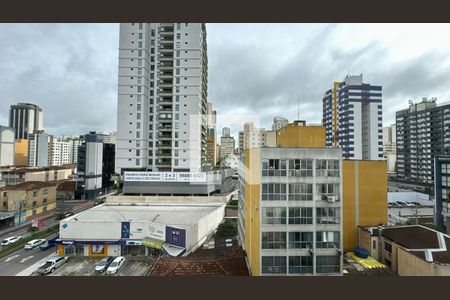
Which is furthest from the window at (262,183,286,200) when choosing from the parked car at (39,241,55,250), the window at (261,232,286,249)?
the parked car at (39,241,55,250)

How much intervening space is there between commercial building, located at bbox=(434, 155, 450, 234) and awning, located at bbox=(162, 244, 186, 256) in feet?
58.1

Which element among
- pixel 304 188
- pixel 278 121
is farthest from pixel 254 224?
pixel 278 121

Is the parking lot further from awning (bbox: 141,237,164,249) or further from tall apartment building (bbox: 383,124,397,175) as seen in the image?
tall apartment building (bbox: 383,124,397,175)

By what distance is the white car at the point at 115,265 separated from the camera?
1226cm

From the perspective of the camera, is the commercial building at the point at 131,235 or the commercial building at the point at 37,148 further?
the commercial building at the point at 37,148

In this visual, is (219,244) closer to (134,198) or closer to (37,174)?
(134,198)

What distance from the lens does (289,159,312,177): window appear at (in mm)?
9352

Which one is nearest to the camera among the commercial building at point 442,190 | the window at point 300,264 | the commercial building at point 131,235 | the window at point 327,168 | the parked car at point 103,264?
the window at point 300,264

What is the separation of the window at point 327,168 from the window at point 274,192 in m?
1.53

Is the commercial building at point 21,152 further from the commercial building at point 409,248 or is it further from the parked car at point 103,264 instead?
the commercial building at point 409,248

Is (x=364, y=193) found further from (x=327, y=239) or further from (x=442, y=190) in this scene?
(x=442, y=190)

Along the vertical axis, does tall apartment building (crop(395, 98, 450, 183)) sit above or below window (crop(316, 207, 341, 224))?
above

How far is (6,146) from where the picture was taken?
138 ft

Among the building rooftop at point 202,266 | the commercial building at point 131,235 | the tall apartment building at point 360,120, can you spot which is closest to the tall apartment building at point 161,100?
the commercial building at point 131,235
